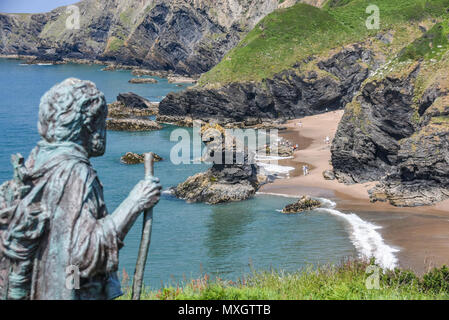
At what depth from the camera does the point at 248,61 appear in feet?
255

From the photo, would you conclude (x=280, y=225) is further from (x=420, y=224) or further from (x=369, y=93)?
(x=369, y=93)

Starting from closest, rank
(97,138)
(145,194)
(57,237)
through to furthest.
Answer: (57,237), (145,194), (97,138)

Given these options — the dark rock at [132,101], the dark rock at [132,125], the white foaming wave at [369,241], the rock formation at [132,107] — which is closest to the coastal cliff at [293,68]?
the rock formation at [132,107]

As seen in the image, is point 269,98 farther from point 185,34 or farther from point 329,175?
point 185,34

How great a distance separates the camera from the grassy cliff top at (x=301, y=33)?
76.2 m

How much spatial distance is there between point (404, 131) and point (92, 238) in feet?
112

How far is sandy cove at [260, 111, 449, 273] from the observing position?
23.7 metres

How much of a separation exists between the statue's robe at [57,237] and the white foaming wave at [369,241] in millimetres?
18160

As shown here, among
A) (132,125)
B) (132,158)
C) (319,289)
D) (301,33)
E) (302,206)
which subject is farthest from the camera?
(301,33)

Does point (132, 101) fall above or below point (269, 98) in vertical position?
below

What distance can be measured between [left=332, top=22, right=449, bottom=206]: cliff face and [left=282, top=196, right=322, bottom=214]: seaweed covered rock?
3553 mm

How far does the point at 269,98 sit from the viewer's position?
7194cm

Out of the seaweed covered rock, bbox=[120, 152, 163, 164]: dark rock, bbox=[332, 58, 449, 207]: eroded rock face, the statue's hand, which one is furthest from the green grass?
bbox=[120, 152, 163, 164]: dark rock

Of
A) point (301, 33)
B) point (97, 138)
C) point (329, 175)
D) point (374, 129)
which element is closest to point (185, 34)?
point (301, 33)
